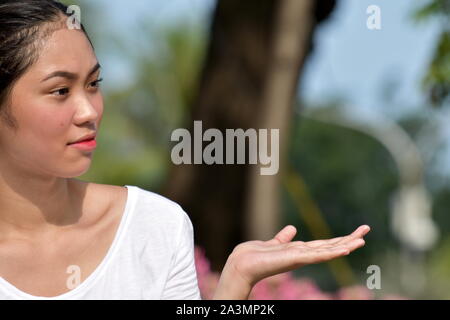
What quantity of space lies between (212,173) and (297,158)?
28.8m

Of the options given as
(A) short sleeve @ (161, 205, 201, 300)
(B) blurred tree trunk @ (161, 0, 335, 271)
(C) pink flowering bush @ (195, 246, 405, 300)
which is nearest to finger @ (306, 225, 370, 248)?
(A) short sleeve @ (161, 205, 201, 300)

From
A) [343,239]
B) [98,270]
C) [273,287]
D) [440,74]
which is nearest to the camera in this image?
[343,239]

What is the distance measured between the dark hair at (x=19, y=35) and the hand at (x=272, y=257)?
910mm

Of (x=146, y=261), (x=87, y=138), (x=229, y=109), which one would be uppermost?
(x=229, y=109)

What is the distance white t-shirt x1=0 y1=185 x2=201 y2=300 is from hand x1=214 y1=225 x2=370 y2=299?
0.34 m

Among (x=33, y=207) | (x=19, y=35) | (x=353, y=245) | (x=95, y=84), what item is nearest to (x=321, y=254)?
(x=353, y=245)

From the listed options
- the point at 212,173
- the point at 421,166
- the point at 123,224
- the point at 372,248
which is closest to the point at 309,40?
the point at 212,173

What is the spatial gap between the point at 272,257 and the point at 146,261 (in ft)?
2.12

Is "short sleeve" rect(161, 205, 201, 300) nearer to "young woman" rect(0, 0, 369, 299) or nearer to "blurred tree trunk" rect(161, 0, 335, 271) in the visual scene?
"young woman" rect(0, 0, 369, 299)

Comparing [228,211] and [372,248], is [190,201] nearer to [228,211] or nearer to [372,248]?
[228,211]

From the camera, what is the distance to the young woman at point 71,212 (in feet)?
9.61

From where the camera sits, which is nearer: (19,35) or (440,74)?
(19,35)

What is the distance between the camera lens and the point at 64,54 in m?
2.97

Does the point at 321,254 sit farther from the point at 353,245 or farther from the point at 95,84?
the point at 95,84
